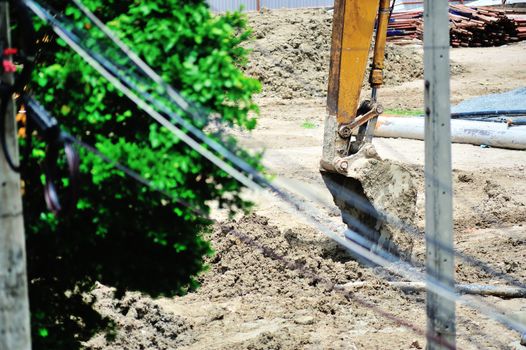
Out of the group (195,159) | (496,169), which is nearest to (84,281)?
(195,159)

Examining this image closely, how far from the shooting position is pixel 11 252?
4.39m

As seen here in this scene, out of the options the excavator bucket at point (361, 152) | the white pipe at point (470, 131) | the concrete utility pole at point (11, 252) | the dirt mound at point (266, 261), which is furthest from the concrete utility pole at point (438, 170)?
the white pipe at point (470, 131)

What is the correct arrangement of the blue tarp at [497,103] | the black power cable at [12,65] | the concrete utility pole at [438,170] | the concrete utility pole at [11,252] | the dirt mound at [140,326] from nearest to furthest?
the black power cable at [12,65] < the concrete utility pole at [11,252] < the concrete utility pole at [438,170] < the dirt mound at [140,326] < the blue tarp at [497,103]

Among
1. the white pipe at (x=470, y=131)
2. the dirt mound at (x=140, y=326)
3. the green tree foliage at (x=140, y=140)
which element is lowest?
the dirt mound at (x=140, y=326)

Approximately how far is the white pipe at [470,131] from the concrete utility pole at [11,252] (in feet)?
37.9

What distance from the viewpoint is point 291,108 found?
20.3 meters

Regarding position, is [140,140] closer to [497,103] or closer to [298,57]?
[497,103]

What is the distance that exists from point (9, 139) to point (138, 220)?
883 mm

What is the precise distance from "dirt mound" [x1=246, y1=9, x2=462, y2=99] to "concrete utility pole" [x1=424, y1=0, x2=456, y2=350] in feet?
51.9

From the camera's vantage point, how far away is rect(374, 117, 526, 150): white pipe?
14.8 meters

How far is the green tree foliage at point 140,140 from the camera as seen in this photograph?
15.3ft

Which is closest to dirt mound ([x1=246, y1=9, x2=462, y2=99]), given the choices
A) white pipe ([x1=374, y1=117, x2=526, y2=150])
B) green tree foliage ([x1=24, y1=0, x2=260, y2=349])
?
white pipe ([x1=374, y1=117, x2=526, y2=150])

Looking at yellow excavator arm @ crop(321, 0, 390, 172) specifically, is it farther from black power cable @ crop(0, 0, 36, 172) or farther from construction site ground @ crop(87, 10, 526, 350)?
black power cable @ crop(0, 0, 36, 172)

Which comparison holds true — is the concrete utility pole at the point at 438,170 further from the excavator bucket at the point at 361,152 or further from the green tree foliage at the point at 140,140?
the excavator bucket at the point at 361,152
